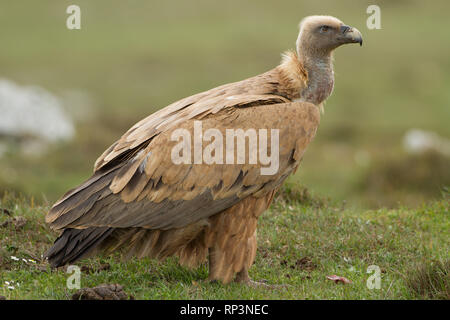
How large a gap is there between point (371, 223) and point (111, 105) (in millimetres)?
15417

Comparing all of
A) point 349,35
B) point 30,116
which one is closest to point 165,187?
point 349,35

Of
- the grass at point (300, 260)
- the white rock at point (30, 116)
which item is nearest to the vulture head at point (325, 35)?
the grass at point (300, 260)

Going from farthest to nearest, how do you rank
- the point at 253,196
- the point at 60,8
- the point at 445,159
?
1. the point at 60,8
2. the point at 445,159
3. the point at 253,196

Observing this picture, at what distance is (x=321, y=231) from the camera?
8.45 metres

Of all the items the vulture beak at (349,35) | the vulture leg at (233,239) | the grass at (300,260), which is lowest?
the grass at (300,260)

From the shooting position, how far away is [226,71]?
2397 cm

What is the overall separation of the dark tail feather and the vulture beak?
287cm

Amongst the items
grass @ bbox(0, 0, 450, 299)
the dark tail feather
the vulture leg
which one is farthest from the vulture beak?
the dark tail feather

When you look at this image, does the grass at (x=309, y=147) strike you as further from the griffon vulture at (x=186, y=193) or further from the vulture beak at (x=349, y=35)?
the vulture beak at (x=349, y=35)

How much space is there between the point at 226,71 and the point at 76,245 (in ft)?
57.7

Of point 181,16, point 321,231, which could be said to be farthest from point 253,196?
point 181,16

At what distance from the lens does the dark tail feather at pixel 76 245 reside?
671cm

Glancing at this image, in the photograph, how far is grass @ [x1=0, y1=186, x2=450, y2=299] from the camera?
673 centimetres

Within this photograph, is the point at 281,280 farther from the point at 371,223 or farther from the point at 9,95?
the point at 9,95
